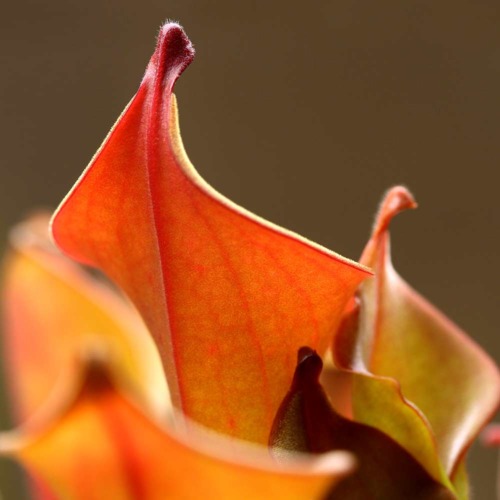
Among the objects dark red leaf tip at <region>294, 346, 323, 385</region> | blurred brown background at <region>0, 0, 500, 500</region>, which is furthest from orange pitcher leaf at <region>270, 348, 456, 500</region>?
blurred brown background at <region>0, 0, 500, 500</region>

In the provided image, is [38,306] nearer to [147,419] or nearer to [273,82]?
[147,419]

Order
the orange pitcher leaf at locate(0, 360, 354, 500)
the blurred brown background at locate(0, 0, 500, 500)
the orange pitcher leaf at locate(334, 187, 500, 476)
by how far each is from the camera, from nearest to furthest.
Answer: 1. the orange pitcher leaf at locate(0, 360, 354, 500)
2. the orange pitcher leaf at locate(334, 187, 500, 476)
3. the blurred brown background at locate(0, 0, 500, 500)

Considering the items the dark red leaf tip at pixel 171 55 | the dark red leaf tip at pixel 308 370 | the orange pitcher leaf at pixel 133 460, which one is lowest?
the dark red leaf tip at pixel 308 370

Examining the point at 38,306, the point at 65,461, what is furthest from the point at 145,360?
the point at 65,461

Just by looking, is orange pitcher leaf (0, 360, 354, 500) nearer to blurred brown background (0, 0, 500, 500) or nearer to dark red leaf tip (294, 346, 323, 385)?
dark red leaf tip (294, 346, 323, 385)

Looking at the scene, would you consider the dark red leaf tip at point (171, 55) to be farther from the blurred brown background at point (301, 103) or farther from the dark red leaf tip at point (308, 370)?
the blurred brown background at point (301, 103)

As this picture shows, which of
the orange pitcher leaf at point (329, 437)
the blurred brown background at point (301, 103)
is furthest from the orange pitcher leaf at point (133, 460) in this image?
the blurred brown background at point (301, 103)
